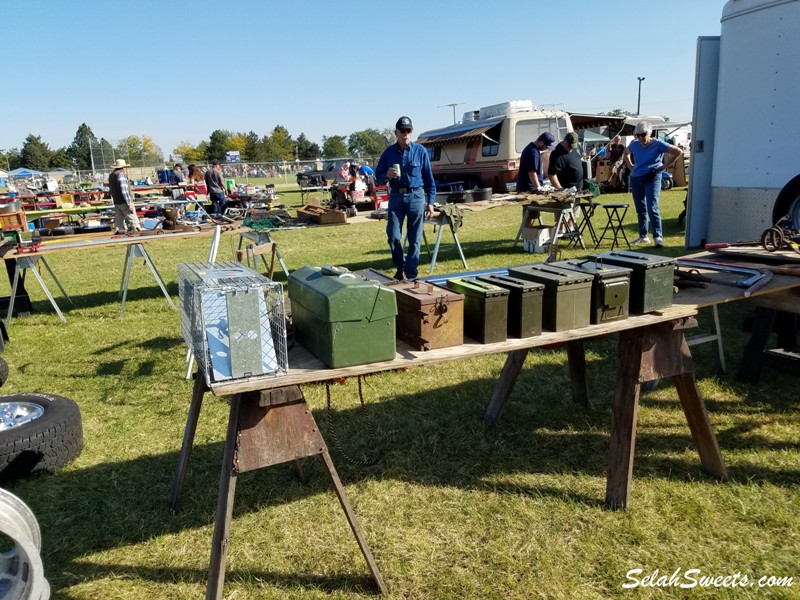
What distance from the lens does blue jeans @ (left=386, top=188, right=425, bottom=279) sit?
25.0 ft

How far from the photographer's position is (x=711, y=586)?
2566mm

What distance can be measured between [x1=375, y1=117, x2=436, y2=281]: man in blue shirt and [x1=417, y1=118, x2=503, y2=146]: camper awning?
490 inches

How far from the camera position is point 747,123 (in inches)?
261

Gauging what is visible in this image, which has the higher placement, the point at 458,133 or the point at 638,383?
the point at 458,133

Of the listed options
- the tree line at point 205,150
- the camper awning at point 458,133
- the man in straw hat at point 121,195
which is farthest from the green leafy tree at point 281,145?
the man in straw hat at point 121,195

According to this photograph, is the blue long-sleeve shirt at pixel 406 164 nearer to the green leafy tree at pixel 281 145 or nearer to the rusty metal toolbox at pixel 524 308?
the rusty metal toolbox at pixel 524 308

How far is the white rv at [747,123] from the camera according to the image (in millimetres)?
6148

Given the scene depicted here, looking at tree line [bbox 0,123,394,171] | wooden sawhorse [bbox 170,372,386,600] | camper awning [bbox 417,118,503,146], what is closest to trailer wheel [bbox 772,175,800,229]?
wooden sawhorse [bbox 170,372,386,600]

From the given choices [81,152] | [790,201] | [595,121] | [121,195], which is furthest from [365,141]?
[790,201]

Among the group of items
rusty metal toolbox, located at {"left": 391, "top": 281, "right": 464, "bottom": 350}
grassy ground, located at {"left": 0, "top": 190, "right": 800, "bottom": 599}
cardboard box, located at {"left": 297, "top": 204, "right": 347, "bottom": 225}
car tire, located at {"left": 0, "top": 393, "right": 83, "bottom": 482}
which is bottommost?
grassy ground, located at {"left": 0, "top": 190, "right": 800, "bottom": 599}

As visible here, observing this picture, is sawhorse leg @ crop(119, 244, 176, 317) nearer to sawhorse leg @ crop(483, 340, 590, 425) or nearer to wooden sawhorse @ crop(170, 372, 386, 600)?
sawhorse leg @ crop(483, 340, 590, 425)

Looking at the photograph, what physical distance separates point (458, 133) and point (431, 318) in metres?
19.8

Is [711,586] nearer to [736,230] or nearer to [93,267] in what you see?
[736,230]

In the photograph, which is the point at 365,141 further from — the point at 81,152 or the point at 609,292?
the point at 609,292
